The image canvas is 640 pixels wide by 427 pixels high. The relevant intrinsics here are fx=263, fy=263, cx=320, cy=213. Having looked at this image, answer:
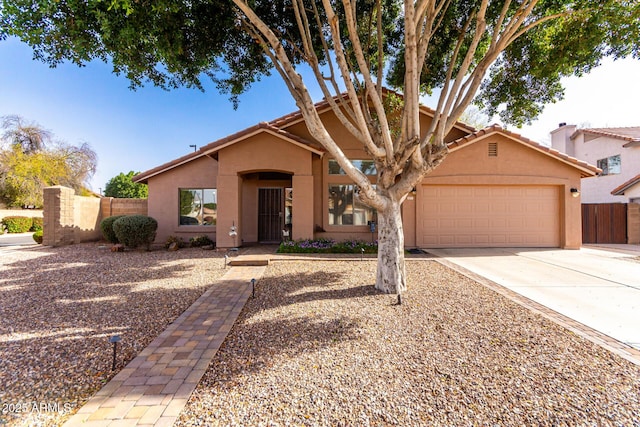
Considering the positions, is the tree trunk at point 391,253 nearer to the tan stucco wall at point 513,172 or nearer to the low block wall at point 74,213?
the tan stucco wall at point 513,172

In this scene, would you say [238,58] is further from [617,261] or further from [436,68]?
[617,261]

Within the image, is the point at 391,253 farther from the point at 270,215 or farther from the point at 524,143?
the point at 524,143

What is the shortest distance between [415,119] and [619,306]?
464 cm

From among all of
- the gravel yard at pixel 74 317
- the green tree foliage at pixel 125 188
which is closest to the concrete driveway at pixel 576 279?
the gravel yard at pixel 74 317

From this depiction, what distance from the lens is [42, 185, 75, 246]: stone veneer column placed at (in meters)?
10.7

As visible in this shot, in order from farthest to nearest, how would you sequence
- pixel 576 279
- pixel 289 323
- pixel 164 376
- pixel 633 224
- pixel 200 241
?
pixel 633 224, pixel 200 241, pixel 576 279, pixel 289 323, pixel 164 376

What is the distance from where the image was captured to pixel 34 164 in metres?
20.8

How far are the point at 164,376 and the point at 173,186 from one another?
10.5m

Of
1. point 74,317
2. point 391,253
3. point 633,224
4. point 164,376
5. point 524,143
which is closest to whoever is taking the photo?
point 164,376

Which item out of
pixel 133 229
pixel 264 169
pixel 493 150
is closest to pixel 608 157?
pixel 493 150

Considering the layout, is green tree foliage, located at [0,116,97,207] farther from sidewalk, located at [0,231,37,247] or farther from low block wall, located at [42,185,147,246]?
low block wall, located at [42,185,147,246]

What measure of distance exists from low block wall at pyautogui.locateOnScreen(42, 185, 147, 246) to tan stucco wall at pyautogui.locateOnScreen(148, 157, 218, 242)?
124 centimetres

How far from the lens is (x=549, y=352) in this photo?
120 inches

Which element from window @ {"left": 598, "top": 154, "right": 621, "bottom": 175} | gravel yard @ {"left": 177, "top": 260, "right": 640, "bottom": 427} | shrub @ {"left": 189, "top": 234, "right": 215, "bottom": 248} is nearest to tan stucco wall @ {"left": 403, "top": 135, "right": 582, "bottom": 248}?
gravel yard @ {"left": 177, "top": 260, "right": 640, "bottom": 427}
